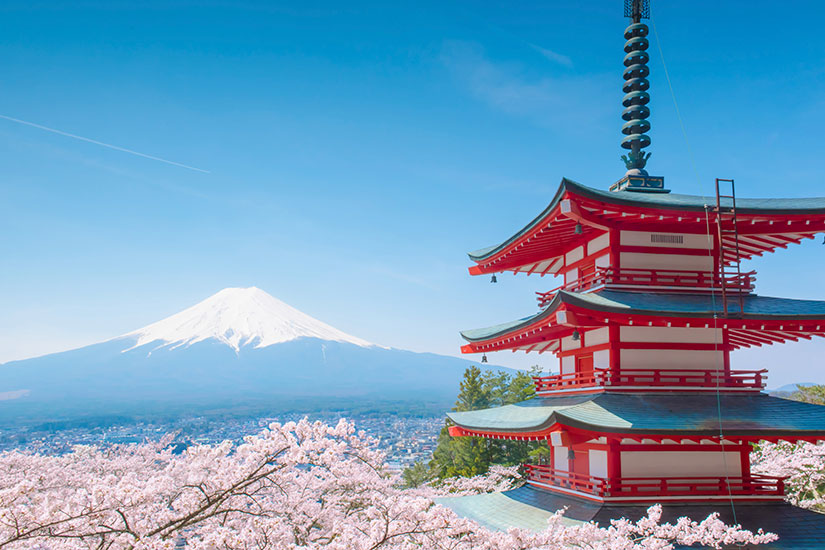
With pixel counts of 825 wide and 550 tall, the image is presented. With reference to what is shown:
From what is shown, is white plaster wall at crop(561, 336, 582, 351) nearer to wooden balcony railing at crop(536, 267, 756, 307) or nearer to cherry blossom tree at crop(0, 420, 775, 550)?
wooden balcony railing at crop(536, 267, 756, 307)

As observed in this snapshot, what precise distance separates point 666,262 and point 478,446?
1870 centimetres

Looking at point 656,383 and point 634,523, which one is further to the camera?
point 656,383

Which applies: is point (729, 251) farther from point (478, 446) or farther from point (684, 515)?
point (478, 446)

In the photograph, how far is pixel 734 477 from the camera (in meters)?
12.0

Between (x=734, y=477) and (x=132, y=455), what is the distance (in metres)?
18.4

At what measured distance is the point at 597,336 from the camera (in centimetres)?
1322

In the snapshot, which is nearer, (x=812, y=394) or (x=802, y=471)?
(x=802, y=471)

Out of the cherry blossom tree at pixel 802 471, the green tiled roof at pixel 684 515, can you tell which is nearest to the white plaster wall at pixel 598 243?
the green tiled roof at pixel 684 515

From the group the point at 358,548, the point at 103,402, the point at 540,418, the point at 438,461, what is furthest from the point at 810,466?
the point at 103,402

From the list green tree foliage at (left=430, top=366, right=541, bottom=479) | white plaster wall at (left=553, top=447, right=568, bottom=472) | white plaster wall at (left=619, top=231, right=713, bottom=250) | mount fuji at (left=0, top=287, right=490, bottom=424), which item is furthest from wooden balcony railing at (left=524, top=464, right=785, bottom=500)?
mount fuji at (left=0, top=287, right=490, bottom=424)

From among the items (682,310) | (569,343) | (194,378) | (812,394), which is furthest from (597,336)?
(194,378)

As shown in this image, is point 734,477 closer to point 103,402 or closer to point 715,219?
point 715,219

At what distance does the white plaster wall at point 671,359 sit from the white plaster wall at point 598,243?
90.1 inches

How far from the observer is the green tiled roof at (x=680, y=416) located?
35.2ft
